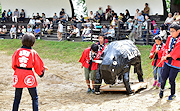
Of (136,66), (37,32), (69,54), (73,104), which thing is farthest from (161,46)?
(37,32)

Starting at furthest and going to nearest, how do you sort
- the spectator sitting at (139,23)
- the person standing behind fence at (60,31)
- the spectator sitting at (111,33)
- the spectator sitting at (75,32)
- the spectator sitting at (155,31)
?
the person standing behind fence at (60,31)
the spectator sitting at (75,32)
the spectator sitting at (111,33)
the spectator sitting at (139,23)
the spectator sitting at (155,31)

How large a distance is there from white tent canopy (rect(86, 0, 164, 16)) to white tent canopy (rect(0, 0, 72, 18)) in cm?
270

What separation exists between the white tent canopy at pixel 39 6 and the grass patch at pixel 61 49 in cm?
478

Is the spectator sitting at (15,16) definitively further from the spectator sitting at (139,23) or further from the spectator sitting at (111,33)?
the spectator sitting at (139,23)

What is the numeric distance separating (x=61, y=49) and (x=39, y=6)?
8.40 metres

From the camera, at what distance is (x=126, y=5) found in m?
16.9

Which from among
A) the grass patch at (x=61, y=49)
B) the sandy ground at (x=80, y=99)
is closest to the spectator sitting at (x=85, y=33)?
the grass patch at (x=61, y=49)

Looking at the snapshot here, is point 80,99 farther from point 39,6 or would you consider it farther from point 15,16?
point 15,16

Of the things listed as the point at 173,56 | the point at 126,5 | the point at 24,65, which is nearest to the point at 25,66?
the point at 24,65

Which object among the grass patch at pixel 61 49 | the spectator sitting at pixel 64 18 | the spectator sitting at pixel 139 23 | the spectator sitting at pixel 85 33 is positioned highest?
the spectator sitting at pixel 64 18

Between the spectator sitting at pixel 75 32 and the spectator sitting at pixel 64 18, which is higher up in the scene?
the spectator sitting at pixel 64 18

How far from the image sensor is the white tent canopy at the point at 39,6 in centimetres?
2050

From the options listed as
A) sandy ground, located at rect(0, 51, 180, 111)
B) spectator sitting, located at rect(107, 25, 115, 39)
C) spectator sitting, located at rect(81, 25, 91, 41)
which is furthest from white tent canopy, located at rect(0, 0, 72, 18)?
sandy ground, located at rect(0, 51, 180, 111)

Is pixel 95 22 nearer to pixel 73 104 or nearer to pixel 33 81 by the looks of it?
pixel 73 104
